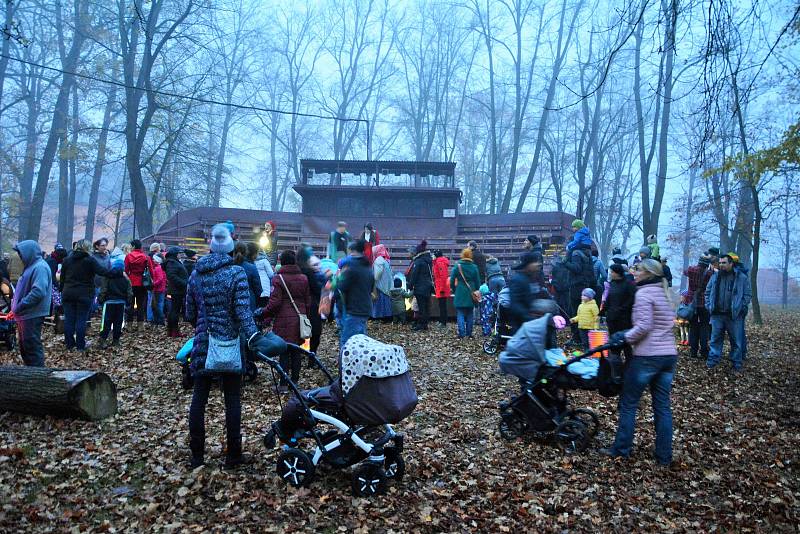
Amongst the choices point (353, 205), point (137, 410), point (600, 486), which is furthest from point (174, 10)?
point (600, 486)

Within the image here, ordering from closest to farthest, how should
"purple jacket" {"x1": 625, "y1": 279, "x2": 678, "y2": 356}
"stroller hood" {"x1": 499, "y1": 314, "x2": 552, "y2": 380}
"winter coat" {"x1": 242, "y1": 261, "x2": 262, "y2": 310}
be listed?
"purple jacket" {"x1": 625, "y1": 279, "x2": 678, "y2": 356} → "stroller hood" {"x1": 499, "y1": 314, "x2": 552, "y2": 380} → "winter coat" {"x1": 242, "y1": 261, "x2": 262, "y2": 310}

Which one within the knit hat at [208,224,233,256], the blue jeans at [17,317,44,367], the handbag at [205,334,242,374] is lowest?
the blue jeans at [17,317,44,367]

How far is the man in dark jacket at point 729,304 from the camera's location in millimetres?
9312

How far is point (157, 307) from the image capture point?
40.9ft

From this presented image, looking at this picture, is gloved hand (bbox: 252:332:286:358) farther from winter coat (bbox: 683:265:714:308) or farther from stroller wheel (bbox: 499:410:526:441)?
winter coat (bbox: 683:265:714:308)

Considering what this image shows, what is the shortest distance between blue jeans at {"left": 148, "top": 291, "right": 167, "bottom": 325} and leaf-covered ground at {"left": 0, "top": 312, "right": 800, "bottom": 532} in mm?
5077

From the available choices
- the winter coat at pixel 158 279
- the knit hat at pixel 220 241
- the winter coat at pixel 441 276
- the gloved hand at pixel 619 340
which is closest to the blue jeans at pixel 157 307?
the winter coat at pixel 158 279

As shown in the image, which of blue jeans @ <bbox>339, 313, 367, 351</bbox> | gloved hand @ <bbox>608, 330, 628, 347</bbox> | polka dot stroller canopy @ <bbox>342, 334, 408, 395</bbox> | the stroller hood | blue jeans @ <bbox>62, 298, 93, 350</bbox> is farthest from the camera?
blue jeans @ <bbox>62, 298, 93, 350</bbox>

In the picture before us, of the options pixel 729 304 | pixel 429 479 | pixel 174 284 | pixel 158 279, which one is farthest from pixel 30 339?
pixel 729 304

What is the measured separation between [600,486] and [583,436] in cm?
80

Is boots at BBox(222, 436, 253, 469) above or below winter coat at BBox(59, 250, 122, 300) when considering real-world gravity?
below

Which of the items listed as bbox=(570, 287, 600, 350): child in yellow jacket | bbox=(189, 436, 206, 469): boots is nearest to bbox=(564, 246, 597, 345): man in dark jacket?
bbox=(570, 287, 600, 350): child in yellow jacket

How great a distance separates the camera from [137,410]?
6719 millimetres

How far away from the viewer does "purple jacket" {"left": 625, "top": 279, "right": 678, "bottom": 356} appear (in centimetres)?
518
